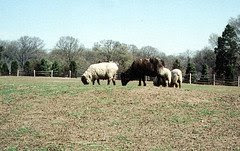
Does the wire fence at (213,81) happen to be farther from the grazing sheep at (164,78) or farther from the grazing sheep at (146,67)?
the grazing sheep at (146,67)

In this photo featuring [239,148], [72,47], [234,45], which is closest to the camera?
[239,148]

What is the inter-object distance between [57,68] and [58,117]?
51.6 metres

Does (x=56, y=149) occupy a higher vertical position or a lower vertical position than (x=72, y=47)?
lower

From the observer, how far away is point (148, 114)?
51.0 ft

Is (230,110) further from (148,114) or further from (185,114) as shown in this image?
(148,114)

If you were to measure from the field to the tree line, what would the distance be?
34020mm

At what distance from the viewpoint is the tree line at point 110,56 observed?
59.9 m

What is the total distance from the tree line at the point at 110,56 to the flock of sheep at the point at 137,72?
87.1 feet

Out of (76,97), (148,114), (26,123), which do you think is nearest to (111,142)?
(148,114)

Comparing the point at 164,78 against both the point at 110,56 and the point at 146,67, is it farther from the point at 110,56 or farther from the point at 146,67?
the point at 110,56

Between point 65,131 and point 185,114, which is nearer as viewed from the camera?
point 65,131

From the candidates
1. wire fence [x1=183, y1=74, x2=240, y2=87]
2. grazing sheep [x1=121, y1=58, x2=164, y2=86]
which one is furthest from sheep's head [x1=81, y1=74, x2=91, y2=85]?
wire fence [x1=183, y1=74, x2=240, y2=87]

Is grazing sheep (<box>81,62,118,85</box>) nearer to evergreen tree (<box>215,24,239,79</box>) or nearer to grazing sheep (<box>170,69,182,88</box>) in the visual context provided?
grazing sheep (<box>170,69,182,88</box>)

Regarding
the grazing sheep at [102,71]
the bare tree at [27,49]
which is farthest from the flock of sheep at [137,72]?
the bare tree at [27,49]
